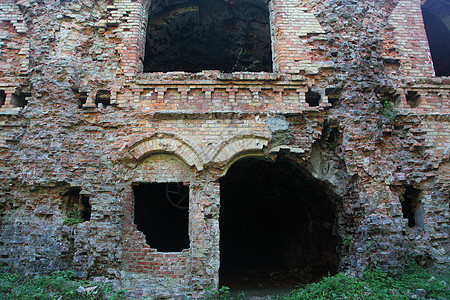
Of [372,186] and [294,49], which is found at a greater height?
[294,49]

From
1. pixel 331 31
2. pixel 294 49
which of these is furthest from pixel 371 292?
pixel 331 31

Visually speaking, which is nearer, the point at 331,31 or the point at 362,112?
the point at 362,112

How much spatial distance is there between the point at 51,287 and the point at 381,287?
5630 millimetres

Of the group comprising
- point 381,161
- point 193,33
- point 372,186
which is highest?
point 193,33

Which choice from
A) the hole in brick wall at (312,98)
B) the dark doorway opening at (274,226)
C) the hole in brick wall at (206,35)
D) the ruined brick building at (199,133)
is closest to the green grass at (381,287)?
the ruined brick building at (199,133)

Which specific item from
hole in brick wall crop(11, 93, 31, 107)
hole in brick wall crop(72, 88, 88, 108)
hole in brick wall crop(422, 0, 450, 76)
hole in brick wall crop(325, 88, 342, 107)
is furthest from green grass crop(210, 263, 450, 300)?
hole in brick wall crop(422, 0, 450, 76)

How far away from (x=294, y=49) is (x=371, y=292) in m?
5.15

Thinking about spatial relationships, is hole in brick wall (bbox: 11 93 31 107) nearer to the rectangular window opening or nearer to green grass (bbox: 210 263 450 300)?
green grass (bbox: 210 263 450 300)

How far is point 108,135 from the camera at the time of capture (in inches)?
258

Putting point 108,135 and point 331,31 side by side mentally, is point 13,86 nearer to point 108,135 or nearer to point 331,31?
point 108,135

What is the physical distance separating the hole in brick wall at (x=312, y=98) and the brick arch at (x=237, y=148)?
1497 millimetres

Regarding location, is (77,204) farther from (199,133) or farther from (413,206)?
(413,206)

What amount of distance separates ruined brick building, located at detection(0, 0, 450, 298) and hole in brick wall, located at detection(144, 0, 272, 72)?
1.94 m

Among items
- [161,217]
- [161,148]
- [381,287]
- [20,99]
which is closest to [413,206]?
[381,287]
